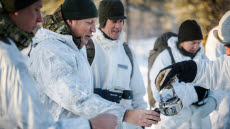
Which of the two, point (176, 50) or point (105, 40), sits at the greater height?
point (105, 40)

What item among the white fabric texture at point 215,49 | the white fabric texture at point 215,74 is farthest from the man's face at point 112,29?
the white fabric texture at point 215,49

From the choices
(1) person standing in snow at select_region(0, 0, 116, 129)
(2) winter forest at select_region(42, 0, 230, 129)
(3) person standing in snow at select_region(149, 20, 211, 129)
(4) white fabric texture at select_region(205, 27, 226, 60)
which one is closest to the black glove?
(3) person standing in snow at select_region(149, 20, 211, 129)

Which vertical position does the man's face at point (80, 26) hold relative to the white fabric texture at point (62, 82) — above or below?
above

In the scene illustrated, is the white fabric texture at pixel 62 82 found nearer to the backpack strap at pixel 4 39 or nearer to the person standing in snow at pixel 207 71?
the backpack strap at pixel 4 39

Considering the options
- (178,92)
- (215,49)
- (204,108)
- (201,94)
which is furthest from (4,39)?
(215,49)

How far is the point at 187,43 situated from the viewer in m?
4.13

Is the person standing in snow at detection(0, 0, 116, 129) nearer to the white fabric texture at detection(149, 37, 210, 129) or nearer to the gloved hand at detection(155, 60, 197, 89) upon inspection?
the gloved hand at detection(155, 60, 197, 89)

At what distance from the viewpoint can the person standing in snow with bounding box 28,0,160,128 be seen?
1776mm

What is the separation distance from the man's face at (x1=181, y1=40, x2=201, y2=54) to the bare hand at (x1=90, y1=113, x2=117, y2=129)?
2834 mm

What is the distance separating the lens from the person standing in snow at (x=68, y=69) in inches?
69.9

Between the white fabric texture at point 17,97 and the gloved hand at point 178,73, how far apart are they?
1.54 m

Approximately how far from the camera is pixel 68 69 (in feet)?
5.99

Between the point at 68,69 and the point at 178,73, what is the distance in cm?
129

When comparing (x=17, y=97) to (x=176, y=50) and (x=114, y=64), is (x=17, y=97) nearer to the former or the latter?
(x=114, y=64)
